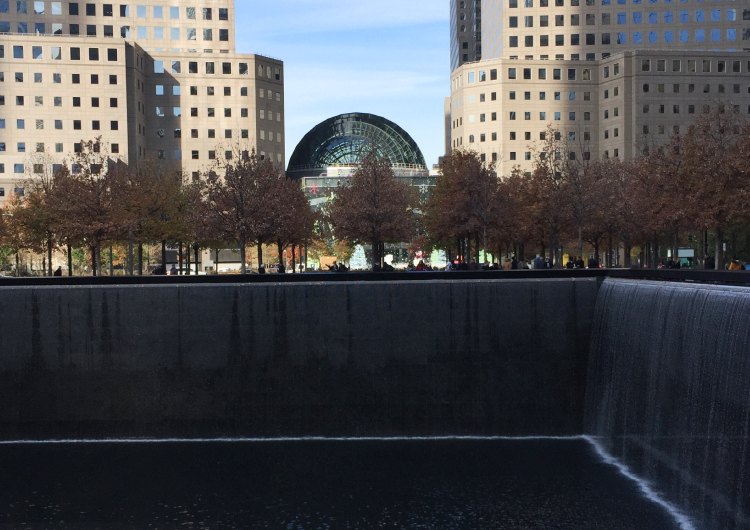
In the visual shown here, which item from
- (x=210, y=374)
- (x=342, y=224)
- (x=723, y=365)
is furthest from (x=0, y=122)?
(x=723, y=365)

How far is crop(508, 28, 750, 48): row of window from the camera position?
129875mm

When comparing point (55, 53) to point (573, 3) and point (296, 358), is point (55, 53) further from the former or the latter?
point (296, 358)

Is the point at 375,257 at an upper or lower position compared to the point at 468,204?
lower

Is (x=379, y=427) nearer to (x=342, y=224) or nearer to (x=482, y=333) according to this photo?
(x=482, y=333)

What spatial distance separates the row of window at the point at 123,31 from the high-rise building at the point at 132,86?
0.14 meters

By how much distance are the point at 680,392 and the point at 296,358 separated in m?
13.0

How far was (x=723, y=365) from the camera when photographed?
2112cm

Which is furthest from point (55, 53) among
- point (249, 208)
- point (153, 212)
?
point (249, 208)

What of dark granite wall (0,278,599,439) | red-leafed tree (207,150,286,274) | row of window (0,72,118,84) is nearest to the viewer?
dark granite wall (0,278,599,439)

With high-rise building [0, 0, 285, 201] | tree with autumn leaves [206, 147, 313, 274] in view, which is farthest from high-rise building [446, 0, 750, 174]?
tree with autumn leaves [206, 147, 313, 274]

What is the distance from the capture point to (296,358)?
3128 centimetres

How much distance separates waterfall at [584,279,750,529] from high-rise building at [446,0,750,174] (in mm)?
96398

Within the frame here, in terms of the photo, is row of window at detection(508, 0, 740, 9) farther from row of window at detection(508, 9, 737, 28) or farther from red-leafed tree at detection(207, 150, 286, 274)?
red-leafed tree at detection(207, 150, 286, 274)

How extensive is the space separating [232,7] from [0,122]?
3738 cm
